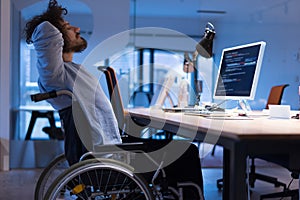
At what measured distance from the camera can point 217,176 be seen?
4270 millimetres

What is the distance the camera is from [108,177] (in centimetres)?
166

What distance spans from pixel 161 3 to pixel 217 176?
3.12 m

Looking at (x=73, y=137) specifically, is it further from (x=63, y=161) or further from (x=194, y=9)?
(x=194, y=9)

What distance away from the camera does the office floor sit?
3284 mm

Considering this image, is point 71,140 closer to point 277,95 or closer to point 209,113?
point 209,113

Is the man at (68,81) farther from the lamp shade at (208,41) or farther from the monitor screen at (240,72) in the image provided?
the lamp shade at (208,41)

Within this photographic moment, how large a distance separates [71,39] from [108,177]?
2.37ft

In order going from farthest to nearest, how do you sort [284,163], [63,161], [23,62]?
[23,62] → [63,161] → [284,163]

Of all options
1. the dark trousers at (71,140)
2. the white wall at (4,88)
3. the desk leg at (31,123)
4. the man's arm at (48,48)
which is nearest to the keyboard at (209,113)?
the dark trousers at (71,140)

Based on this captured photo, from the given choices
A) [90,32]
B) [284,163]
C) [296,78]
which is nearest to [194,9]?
[296,78]

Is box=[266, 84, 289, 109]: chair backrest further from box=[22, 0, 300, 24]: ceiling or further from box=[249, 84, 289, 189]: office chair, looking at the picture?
box=[22, 0, 300, 24]: ceiling

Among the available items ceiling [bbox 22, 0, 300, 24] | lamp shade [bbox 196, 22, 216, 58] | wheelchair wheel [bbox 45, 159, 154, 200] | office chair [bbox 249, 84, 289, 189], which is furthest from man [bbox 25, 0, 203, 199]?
ceiling [bbox 22, 0, 300, 24]

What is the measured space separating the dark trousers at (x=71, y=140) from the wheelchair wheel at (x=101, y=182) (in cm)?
16

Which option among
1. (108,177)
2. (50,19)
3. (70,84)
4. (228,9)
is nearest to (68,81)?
(70,84)
